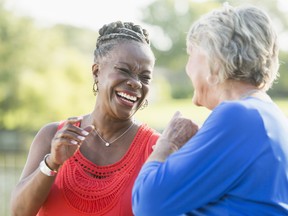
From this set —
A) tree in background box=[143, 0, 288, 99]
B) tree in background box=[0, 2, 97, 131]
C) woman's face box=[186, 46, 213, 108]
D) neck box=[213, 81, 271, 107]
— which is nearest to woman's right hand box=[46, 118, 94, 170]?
woman's face box=[186, 46, 213, 108]

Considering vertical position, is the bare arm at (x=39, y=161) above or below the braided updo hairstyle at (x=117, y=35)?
below

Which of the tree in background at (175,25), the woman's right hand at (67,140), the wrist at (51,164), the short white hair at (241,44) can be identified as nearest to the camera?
the short white hair at (241,44)

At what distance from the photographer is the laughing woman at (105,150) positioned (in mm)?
3084

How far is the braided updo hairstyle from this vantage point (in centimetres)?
337

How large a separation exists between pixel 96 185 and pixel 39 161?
13.3 inches

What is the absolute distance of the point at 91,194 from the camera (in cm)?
313

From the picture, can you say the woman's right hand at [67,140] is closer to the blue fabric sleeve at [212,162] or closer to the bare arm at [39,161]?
the bare arm at [39,161]

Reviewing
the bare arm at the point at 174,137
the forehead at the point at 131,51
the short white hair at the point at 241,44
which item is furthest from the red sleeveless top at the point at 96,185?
the short white hair at the point at 241,44

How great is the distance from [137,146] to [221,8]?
1066 millimetres

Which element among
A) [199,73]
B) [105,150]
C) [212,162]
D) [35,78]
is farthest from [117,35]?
[35,78]

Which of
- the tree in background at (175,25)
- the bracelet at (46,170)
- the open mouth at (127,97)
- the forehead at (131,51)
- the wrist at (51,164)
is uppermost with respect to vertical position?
the forehead at (131,51)

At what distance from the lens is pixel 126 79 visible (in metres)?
3.24

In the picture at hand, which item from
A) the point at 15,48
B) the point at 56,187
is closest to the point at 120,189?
the point at 56,187

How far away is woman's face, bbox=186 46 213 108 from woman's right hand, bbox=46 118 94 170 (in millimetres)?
634
